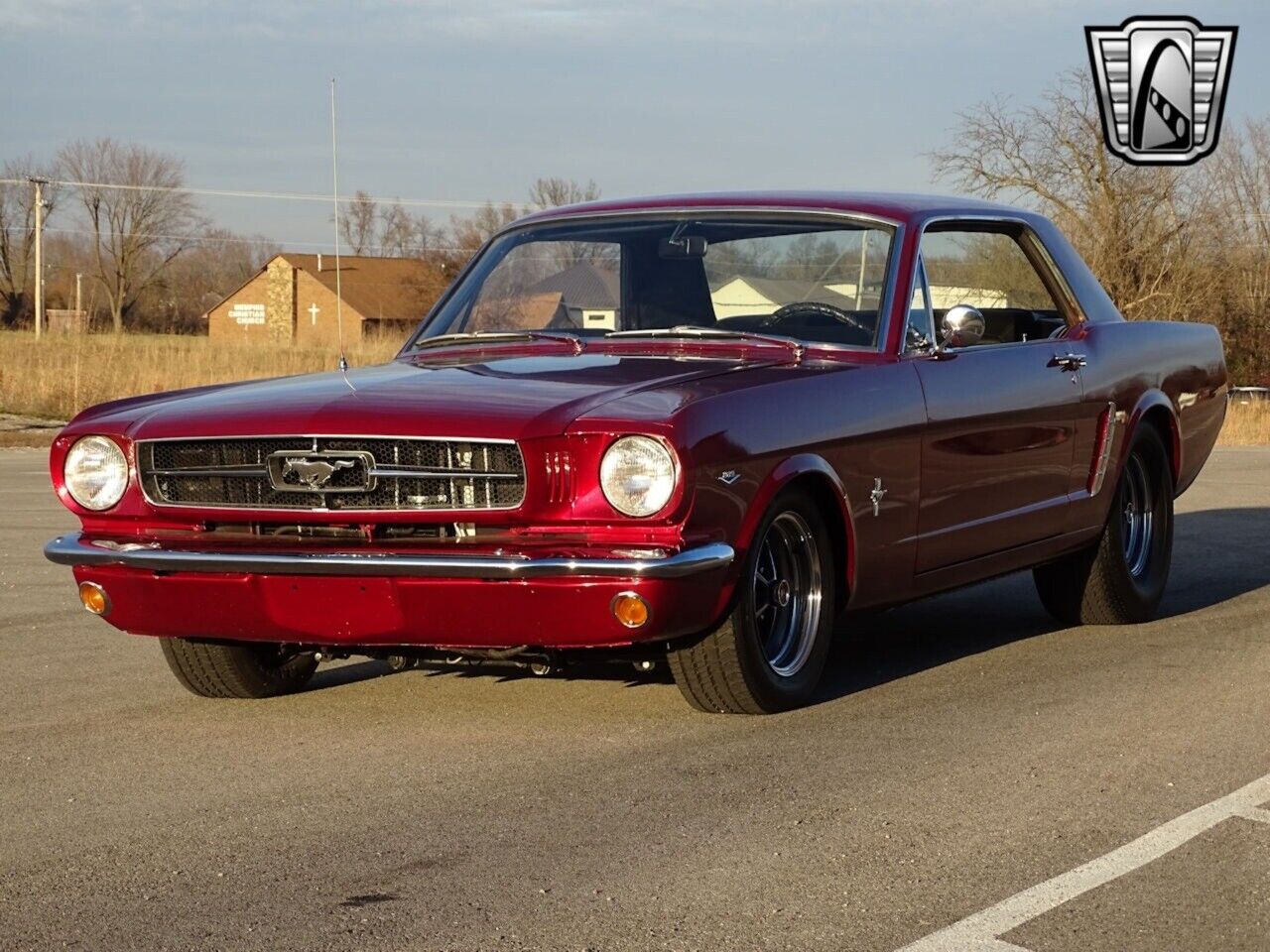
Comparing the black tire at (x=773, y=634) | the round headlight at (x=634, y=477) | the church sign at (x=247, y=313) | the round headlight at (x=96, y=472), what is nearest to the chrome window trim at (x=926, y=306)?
the black tire at (x=773, y=634)

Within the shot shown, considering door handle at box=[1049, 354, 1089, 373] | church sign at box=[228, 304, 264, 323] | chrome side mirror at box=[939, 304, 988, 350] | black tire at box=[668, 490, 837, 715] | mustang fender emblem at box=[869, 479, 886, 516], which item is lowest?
black tire at box=[668, 490, 837, 715]

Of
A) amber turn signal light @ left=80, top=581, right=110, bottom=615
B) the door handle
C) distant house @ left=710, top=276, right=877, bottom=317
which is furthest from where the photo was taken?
the door handle

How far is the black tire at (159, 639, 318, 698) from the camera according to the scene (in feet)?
20.6

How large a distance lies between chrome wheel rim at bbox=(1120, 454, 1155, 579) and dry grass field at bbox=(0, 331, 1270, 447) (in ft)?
53.1

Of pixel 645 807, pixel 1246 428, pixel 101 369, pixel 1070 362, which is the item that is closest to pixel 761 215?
pixel 1070 362

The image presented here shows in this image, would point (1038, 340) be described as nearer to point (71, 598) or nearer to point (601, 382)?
point (601, 382)

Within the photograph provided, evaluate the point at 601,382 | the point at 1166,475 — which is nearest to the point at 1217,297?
the point at 1166,475

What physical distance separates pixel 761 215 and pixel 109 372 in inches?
925

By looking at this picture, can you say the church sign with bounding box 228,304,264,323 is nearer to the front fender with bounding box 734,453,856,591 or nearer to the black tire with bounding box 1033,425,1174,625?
the black tire with bounding box 1033,425,1174,625

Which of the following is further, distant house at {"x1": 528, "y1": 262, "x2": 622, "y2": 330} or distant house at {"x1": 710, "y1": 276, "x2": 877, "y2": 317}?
distant house at {"x1": 528, "y1": 262, "x2": 622, "y2": 330}

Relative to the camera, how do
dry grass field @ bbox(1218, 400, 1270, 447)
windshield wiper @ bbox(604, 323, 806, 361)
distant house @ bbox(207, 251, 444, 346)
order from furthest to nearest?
1. distant house @ bbox(207, 251, 444, 346)
2. dry grass field @ bbox(1218, 400, 1270, 447)
3. windshield wiper @ bbox(604, 323, 806, 361)

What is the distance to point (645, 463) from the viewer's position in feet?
17.5

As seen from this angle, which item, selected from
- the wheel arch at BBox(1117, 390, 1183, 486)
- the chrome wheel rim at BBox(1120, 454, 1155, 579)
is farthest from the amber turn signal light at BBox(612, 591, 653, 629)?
the chrome wheel rim at BBox(1120, 454, 1155, 579)

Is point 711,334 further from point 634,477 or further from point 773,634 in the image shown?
point 634,477
